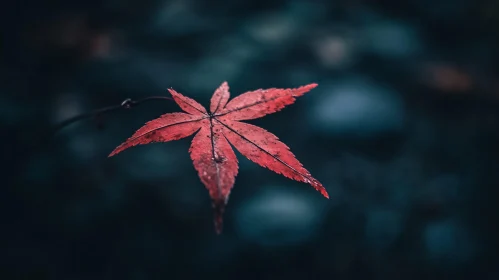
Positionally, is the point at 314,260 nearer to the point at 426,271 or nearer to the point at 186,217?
the point at 426,271

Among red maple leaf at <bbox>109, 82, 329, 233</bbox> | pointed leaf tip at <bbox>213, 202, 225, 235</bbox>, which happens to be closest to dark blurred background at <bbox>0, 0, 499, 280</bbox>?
red maple leaf at <bbox>109, 82, 329, 233</bbox>

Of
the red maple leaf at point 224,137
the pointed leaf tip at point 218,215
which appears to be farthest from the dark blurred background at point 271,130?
the pointed leaf tip at point 218,215

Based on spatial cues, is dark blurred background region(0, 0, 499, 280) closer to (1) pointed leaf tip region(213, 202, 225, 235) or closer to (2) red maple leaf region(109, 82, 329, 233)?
(2) red maple leaf region(109, 82, 329, 233)

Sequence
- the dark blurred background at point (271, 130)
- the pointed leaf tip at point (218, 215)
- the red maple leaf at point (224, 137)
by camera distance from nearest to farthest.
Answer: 1. the pointed leaf tip at point (218, 215)
2. the red maple leaf at point (224, 137)
3. the dark blurred background at point (271, 130)

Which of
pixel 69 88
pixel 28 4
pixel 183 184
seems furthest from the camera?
pixel 28 4

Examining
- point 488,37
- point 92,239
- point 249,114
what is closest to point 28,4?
point 92,239

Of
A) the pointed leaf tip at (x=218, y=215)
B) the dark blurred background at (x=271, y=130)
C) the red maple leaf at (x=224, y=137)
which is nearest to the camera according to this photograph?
the pointed leaf tip at (x=218, y=215)

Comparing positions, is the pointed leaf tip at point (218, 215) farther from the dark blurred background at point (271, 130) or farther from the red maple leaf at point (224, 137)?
the dark blurred background at point (271, 130)
